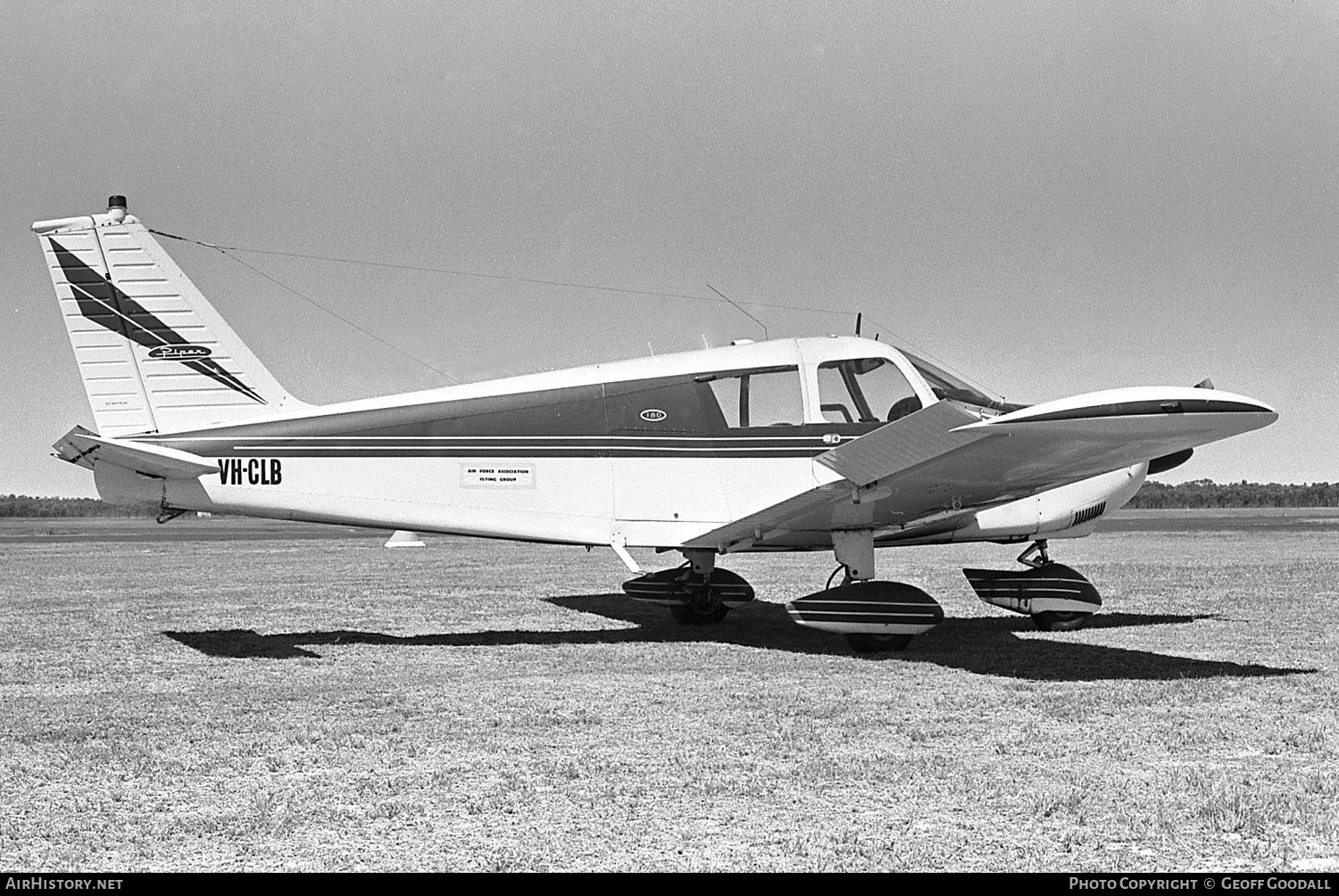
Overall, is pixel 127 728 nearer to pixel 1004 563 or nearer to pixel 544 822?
pixel 544 822

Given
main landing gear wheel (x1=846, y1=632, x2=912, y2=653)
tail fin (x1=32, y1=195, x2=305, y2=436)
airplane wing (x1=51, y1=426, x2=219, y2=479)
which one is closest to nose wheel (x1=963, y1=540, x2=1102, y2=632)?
main landing gear wheel (x1=846, y1=632, x2=912, y2=653)

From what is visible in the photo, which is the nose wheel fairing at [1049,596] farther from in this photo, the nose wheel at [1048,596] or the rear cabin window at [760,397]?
the rear cabin window at [760,397]

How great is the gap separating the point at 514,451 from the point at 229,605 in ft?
19.4

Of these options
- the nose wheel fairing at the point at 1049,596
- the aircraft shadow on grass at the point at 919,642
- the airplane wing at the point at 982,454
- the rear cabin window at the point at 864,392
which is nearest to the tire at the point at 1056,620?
the nose wheel fairing at the point at 1049,596

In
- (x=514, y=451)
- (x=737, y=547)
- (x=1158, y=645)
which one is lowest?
(x=1158, y=645)

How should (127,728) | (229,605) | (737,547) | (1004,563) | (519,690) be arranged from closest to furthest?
(127,728) → (519,690) → (737,547) → (229,605) → (1004,563)

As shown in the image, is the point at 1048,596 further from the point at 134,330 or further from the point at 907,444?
the point at 134,330

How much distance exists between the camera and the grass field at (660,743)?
13.6 feet

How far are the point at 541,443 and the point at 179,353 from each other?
3.10m

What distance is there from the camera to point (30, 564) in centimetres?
2384

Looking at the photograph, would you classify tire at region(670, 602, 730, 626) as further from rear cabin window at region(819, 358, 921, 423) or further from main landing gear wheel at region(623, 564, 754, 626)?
rear cabin window at region(819, 358, 921, 423)

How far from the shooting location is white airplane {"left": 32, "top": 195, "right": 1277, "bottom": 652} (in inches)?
378

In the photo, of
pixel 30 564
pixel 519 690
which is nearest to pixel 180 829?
pixel 519 690

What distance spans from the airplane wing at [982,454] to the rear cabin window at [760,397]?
2.64 feet
